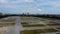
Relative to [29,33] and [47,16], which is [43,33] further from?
[47,16]

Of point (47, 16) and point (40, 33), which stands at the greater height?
point (47, 16)

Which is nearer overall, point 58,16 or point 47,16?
point 58,16

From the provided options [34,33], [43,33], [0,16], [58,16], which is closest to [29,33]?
[34,33]

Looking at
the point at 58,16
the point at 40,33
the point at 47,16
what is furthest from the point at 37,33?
the point at 47,16

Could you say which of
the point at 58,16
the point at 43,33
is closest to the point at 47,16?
the point at 58,16

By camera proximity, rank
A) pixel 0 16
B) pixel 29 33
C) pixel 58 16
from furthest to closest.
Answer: pixel 0 16
pixel 58 16
pixel 29 33

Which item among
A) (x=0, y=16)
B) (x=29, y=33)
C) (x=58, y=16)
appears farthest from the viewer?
(x=0, y=16)

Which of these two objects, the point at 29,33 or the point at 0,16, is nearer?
the point at 29,33

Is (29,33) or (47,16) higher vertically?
(47,16)
